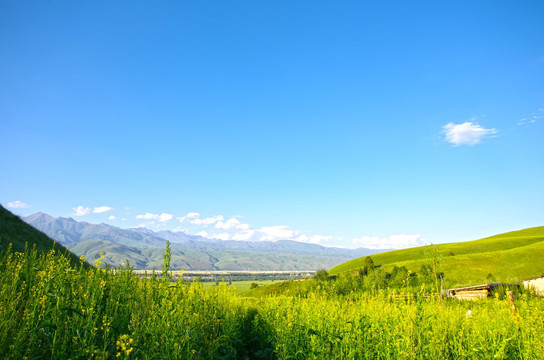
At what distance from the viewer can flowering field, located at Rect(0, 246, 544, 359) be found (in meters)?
4.23

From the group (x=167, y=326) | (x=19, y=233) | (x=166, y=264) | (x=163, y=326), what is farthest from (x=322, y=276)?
(x=167, y=326)

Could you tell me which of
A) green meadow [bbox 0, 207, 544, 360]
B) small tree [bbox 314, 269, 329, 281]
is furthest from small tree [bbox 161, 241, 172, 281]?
small tree [bbox 314, 269, 329, 281]

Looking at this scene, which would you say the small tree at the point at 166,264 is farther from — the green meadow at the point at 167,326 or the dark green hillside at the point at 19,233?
the dark green hillside at the point at 19,233

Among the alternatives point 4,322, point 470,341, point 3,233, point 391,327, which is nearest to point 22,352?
point 4,322

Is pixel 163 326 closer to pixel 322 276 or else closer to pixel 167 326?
pixel 167 326

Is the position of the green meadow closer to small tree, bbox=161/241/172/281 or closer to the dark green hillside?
small tree, bbox=161/241/172/281

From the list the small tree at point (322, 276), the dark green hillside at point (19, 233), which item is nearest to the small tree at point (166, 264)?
the dark green hillside at point (19, 233)

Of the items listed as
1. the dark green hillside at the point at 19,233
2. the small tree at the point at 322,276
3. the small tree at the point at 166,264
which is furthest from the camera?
the small tree at the point at 322,276

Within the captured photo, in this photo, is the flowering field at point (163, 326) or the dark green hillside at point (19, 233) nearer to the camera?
the flowering field at point (163, 326)

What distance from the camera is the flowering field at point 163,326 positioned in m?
4.23

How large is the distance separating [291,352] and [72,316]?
5240 mm

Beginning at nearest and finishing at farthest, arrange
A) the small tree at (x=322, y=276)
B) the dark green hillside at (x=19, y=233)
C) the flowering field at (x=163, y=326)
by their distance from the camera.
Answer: the flowering field at (x=163, y=326) → the dark green hillside at (x=19, y=233) → the small tree at (x=322, y=276)

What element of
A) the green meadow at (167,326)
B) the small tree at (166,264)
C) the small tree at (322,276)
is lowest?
the small tree at (322,276)

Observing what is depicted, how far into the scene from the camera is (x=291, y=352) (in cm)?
766
